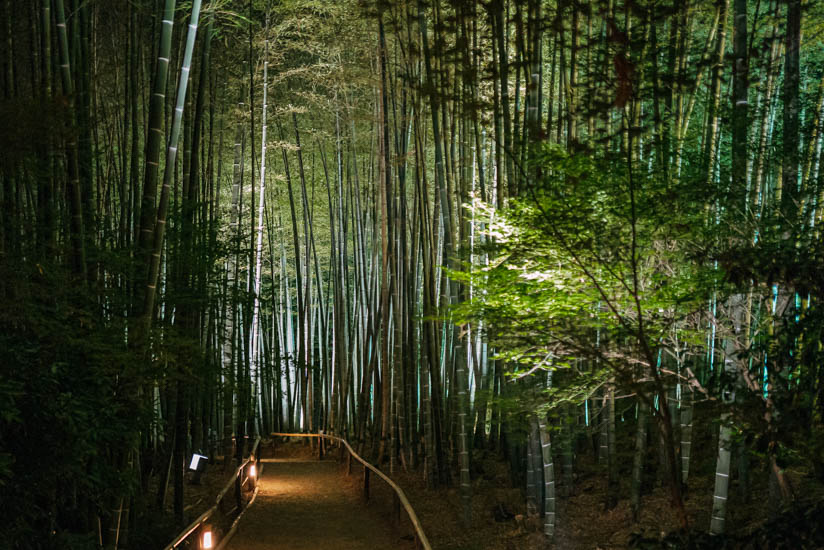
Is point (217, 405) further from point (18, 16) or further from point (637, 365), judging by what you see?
point (637, 365)

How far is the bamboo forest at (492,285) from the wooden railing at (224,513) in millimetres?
50

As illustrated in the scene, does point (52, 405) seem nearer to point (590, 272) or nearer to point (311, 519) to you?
point (590, 272)

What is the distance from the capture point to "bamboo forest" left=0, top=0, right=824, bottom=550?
3.10 meters

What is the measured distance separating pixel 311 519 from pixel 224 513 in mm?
863

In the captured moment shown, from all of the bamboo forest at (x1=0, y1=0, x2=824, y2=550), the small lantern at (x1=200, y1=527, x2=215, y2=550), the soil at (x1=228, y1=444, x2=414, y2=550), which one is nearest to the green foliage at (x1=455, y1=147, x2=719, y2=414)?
Result: the bamboo forest at (x1=0, y1=0, x2=824, y2=550)

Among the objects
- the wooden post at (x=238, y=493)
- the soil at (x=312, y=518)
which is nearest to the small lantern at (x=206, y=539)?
the soil at (x=312, y=518)

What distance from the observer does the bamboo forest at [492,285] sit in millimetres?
3096

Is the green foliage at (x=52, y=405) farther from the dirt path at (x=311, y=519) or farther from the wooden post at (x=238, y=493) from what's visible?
the wooden post at (x=238, y=493)

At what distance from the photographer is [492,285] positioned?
15.1 feet

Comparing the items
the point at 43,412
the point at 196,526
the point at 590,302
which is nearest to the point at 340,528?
the point at 196,526

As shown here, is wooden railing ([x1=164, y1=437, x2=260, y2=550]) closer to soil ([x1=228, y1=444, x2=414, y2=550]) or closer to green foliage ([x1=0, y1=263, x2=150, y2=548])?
soil ([x1=228, y1=444, x2=414, y2=550])

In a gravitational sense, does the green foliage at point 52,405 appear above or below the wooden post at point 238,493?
above

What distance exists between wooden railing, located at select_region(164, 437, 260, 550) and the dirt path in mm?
115

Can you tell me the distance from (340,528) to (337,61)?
6469 mm
